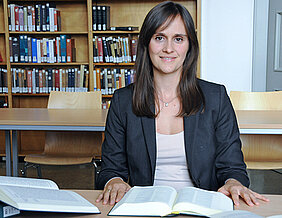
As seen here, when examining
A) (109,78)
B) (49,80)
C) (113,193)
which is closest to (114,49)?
(109,78)

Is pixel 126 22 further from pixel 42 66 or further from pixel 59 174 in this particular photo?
pixel 59 174

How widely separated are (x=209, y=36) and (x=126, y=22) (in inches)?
38.4

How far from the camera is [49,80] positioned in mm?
4406

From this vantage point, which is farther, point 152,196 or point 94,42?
point 94,42

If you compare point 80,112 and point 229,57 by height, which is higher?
point 229,57

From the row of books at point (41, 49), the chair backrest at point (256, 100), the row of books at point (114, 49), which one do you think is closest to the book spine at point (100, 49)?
the row of books at point (114, 49)

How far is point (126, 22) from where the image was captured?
452 centimetres

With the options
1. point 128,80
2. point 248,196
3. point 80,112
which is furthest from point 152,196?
point 128,80

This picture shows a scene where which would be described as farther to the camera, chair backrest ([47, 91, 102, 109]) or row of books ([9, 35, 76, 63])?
row of books ([9, 35, 76, 63])

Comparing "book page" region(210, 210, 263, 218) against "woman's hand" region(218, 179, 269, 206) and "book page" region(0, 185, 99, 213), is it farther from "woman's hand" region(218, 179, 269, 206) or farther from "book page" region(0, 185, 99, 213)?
"book page" region(0, 185, 99, 213)

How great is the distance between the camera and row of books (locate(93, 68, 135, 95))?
4.38 m

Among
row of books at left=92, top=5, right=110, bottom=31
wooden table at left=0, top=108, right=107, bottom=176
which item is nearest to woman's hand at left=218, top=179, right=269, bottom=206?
wooden table at left=0, top=108, right=107, bottom=176

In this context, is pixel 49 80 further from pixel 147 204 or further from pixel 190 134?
pixel 147 204

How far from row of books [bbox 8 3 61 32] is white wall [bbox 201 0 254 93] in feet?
5.55
